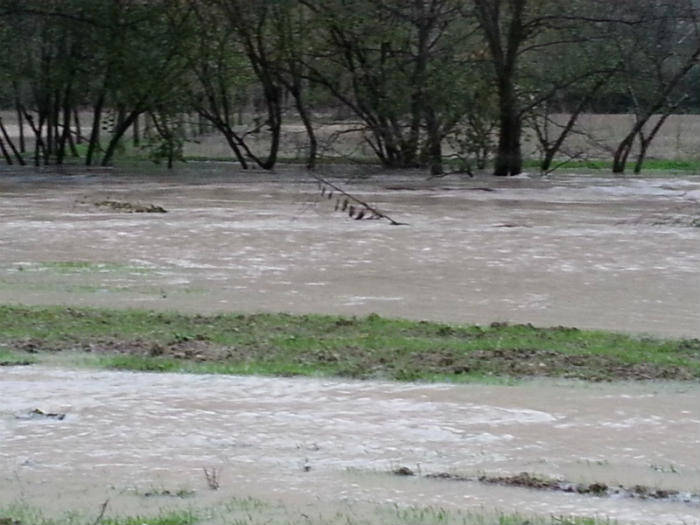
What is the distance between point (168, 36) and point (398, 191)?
9.19 meters

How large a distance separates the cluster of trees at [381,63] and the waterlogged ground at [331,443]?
2559cm

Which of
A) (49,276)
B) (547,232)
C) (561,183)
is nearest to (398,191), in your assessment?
(561,183)

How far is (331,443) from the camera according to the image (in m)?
8.30

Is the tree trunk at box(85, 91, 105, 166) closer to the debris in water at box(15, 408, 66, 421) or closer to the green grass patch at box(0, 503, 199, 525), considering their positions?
the debris in water at box(15, 408, 66, 421)

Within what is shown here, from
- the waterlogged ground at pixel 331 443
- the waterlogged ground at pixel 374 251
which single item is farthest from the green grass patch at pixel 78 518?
the waterlogged ground at pixel 374 251

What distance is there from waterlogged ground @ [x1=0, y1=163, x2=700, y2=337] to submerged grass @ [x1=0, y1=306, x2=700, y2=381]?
52.9 inches

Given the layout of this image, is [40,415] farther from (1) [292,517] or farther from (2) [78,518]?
(1) [292,517]

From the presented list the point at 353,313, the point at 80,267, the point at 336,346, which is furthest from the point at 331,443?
the point at 80,267

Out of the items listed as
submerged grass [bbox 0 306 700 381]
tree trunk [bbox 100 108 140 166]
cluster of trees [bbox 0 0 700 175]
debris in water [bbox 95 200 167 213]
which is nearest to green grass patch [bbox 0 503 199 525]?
submerged grass [bbox 0 306 700 381]

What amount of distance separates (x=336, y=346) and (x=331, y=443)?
3.30m

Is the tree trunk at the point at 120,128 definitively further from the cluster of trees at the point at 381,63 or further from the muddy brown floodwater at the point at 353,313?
the muddy brown floodwater at the point at 353,313

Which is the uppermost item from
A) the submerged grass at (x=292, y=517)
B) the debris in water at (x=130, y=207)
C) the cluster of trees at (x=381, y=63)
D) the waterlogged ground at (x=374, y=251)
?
the cluster of trees at (x=381, y=63)

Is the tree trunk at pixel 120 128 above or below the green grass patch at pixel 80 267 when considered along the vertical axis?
above

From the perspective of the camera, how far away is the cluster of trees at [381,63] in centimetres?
3575
